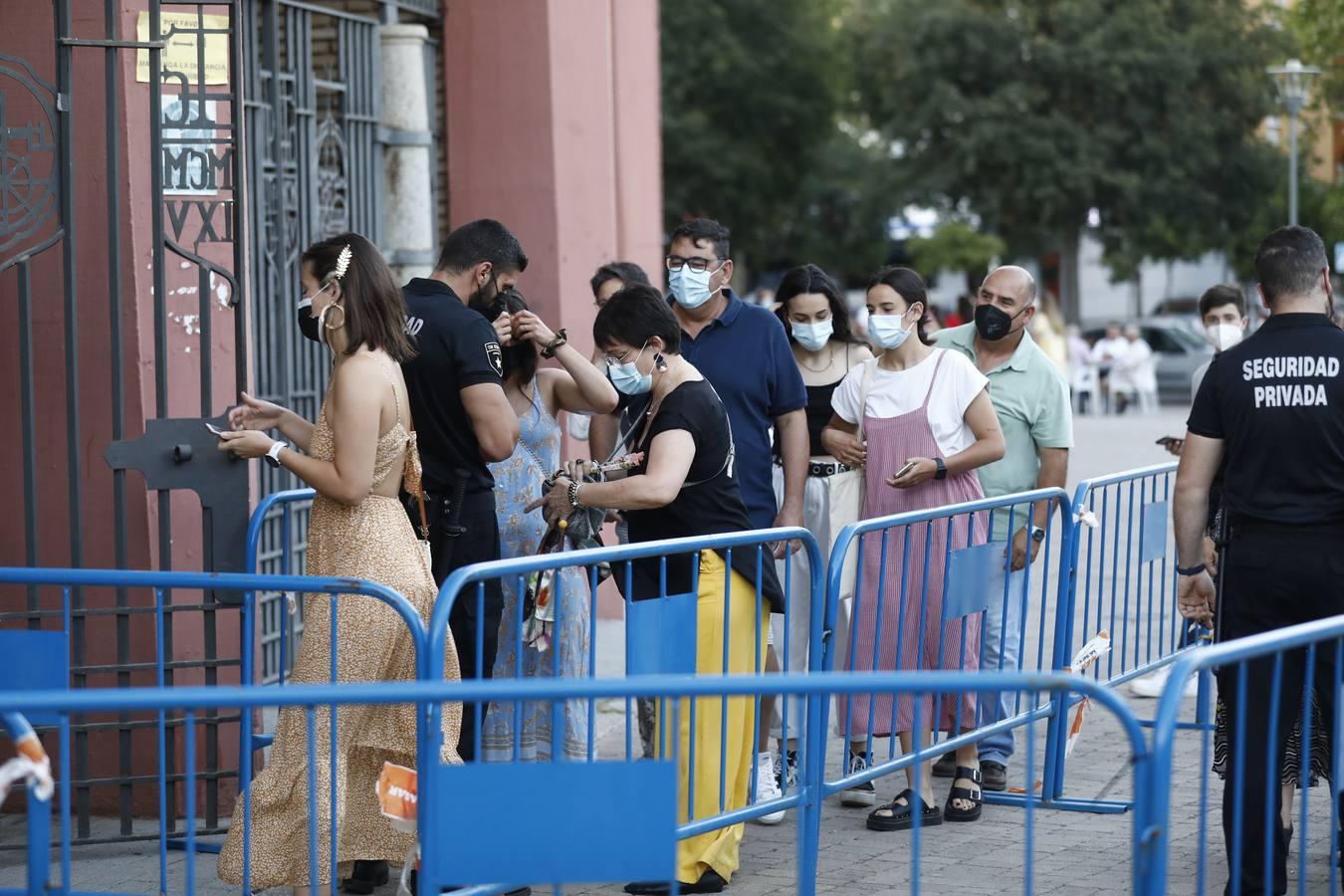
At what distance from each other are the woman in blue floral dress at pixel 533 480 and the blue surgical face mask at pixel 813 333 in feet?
3.67

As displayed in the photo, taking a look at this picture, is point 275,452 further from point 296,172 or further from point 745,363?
point 296,172

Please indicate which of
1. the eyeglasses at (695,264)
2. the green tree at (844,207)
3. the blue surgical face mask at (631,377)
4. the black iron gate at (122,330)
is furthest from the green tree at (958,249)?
the blue surgical face mask at (631,377)

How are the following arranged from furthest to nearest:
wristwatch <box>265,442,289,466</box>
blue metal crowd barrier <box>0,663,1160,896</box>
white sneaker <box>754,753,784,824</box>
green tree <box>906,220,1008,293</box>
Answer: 1. green tree <box>906,220,1008,293</box>
2. white sneaker <box>754,753,784,824</box>
3. wristwatch <box>265,442,289,466</box>
4. blue metal crowd barrier <box>0,663,1160,896</box>

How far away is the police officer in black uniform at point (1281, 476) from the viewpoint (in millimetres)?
5145

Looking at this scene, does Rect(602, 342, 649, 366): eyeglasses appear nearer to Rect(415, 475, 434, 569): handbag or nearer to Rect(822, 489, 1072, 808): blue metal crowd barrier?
Rect(415, 475, 434, 569): handbag

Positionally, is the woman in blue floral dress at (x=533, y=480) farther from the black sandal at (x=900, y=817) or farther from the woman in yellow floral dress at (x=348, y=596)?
the black sandal at (x=900, y=817)

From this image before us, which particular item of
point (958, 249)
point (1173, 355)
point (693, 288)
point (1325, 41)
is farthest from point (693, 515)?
point (958, 249)

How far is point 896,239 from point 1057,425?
4474cm

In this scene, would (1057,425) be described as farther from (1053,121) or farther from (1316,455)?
(1053,121)

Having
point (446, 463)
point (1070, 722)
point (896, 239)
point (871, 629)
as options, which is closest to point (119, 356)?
point (446, 463)

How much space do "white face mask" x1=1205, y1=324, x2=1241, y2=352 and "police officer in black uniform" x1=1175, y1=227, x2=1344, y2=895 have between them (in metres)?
2.83

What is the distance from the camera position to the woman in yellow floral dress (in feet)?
16.9

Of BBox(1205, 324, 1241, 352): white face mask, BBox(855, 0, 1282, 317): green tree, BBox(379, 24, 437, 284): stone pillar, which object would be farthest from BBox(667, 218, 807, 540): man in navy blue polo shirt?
BBox(855, 0, 1282, 317): green tree

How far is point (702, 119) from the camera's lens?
4372 centimetres
